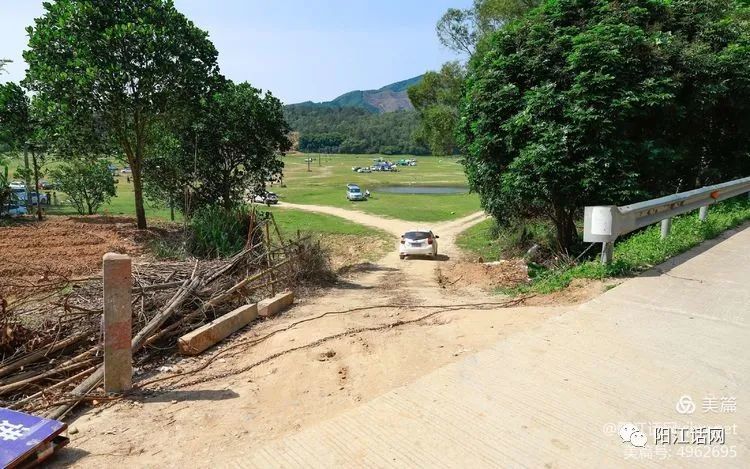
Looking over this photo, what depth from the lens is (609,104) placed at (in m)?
11.9

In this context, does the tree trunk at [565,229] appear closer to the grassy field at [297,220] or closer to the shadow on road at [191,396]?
the grassy field at [297,220]

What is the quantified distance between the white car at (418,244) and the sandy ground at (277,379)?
1220 centimetres

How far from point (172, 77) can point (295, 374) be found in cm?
1533

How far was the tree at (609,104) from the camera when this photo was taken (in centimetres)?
1212

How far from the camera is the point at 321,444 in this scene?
11.2ft

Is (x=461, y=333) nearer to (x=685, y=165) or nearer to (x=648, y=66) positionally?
(x=648, y=66)

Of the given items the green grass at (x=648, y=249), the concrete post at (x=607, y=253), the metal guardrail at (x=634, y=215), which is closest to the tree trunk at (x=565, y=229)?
the green grass at (x=648, y=249)

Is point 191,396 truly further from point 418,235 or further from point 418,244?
point 418,235

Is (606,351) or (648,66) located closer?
(606,351)

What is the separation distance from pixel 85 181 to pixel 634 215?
27.6 metres

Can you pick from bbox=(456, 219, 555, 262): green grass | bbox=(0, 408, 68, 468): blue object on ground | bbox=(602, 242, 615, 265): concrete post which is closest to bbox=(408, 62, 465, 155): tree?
bbox=(456, 219, 555, 262): green grass

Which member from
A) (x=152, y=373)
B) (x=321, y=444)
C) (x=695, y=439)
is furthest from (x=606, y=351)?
(x=152, y=373)

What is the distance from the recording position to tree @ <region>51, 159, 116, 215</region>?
87.7 feet

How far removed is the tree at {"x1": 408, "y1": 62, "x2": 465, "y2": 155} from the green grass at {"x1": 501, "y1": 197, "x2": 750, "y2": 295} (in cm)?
2306
